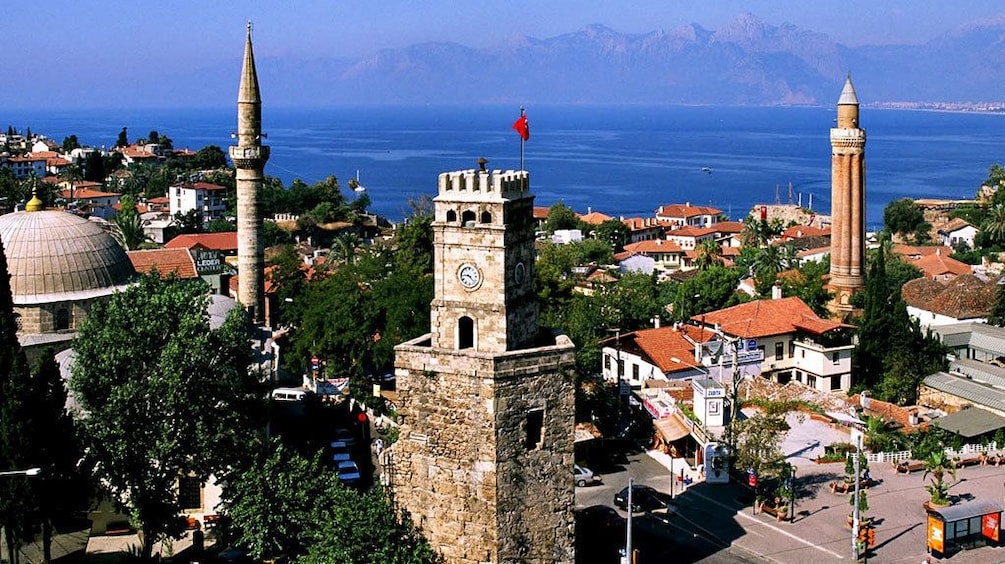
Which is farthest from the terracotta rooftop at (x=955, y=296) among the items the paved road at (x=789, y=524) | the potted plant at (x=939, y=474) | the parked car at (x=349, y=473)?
the parked car at (x=349, y=473)

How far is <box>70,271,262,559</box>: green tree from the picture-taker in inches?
849

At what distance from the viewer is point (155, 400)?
2178cm

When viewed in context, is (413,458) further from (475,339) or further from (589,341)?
(589,341)

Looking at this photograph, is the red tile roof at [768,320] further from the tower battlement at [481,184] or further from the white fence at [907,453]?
the tower battlement at [481,184]

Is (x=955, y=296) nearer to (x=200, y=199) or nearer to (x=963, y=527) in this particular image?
(x=963, y=527)

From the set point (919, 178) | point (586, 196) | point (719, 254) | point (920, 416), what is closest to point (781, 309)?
point (920, 416)

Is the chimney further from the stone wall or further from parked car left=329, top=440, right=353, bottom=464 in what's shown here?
the stone wall

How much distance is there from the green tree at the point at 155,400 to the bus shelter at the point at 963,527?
14953 millimetres

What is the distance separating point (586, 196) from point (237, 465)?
129392 mm

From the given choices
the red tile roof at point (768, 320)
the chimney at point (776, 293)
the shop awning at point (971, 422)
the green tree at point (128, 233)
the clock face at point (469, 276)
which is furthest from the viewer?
the green tree at point (128, 233)

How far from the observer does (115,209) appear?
83.4m

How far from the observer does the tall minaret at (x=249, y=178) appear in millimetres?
37469

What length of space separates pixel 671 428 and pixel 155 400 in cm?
1490

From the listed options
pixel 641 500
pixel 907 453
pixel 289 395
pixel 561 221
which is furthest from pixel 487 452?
pixel 561 221
